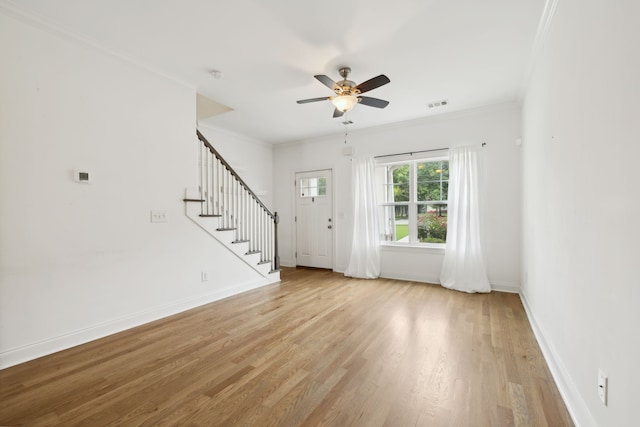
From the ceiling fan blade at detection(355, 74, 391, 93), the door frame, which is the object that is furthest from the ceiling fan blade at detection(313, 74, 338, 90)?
the door frame

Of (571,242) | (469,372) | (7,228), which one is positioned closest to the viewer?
(571,242)

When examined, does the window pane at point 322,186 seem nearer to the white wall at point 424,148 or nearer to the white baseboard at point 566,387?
the white wall at point 424,148

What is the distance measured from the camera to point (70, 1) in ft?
7.38

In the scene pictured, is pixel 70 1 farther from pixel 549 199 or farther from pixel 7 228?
pixel 549 199

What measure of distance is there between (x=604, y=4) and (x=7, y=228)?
417 centimetres

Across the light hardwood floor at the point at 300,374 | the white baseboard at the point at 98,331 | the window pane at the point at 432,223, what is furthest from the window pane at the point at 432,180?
the white baseboard at the point at 98,331

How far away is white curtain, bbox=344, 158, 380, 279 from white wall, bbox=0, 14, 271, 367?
2952 mm

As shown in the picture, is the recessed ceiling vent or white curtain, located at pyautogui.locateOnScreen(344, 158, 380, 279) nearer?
the recessed ceiling vent

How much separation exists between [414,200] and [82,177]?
4.74 m

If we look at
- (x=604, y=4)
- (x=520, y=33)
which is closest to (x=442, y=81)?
(x=520, y=33)

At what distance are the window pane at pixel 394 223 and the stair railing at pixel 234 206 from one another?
212cm

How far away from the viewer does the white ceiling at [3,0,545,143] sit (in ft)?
7.63

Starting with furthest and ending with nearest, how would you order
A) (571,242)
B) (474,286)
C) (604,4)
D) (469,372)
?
(474,286), (469,372), (571,242), (604,4)

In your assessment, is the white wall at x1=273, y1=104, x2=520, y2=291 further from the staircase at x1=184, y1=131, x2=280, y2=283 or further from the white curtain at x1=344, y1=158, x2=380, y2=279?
the staircase at x1=184, y1=131, x2=280, y2=283
